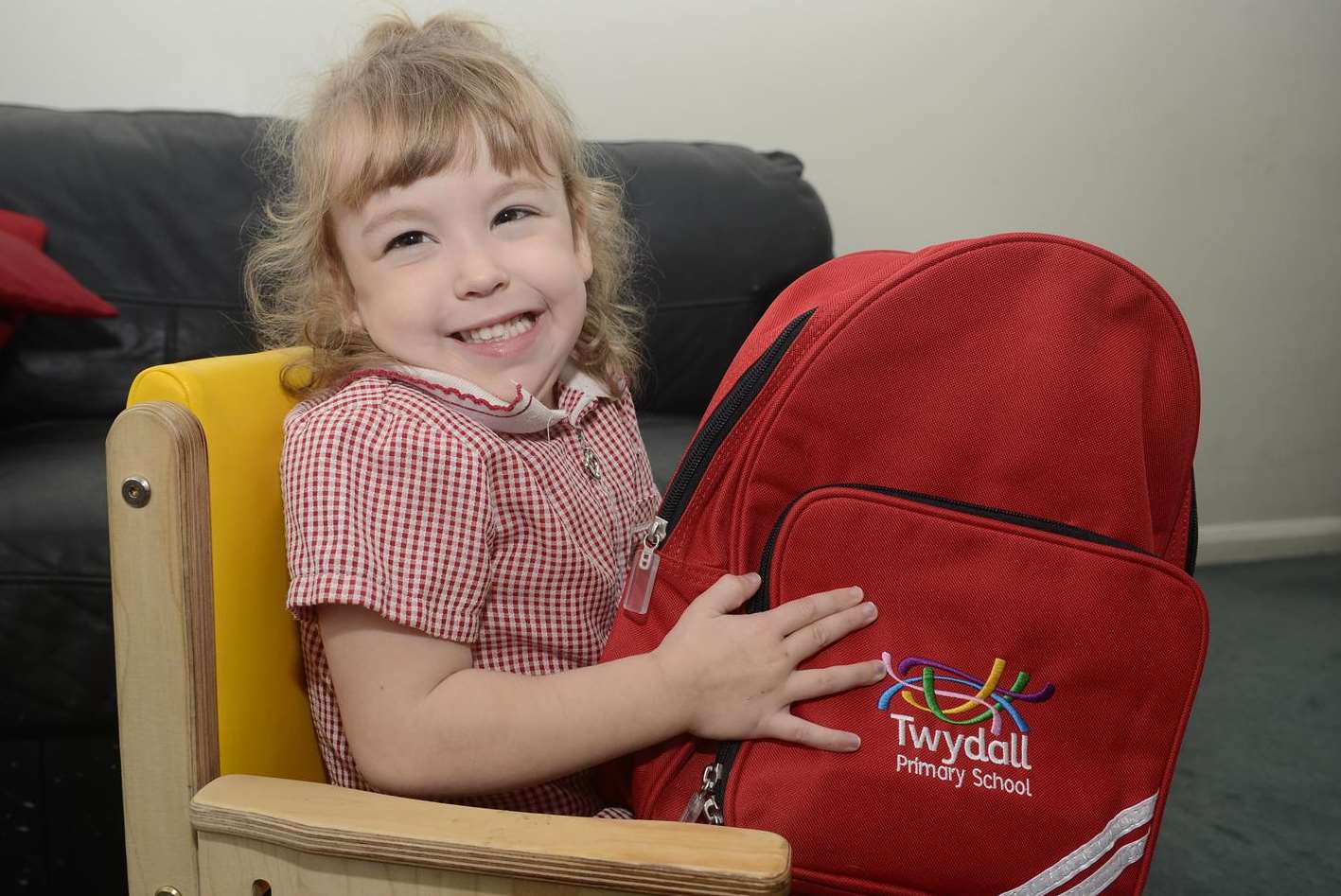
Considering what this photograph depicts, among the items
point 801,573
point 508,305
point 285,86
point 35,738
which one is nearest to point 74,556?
point 35,738

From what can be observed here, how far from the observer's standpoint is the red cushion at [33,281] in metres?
1.28

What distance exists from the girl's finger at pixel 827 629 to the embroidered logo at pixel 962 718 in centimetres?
2

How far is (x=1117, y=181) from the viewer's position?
2205mm

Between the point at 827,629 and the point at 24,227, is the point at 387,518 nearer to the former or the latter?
the point at 827,629

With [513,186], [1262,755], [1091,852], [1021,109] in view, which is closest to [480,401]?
[513,186]

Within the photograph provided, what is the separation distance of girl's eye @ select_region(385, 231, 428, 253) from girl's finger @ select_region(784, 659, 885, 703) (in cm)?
35

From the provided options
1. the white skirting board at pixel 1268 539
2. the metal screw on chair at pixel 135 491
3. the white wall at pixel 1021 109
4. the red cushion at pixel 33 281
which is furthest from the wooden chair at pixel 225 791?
the white skirting board at pixel 1268 539

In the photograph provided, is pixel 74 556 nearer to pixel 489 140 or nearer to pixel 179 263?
pixel 179 263

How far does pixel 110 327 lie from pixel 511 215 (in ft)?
3.10

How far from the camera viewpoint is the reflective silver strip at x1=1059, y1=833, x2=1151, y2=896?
600 millimetres

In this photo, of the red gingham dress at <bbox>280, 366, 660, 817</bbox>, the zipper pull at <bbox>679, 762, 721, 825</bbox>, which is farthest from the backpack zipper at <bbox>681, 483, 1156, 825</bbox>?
the red gingham dress at <bbox>280, 366, 660, 817</bbox>

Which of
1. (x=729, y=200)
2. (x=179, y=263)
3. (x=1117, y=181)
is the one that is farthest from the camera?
(x=1117, y=181)

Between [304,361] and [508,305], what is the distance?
0.13m

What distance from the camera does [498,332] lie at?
2.38 feet
